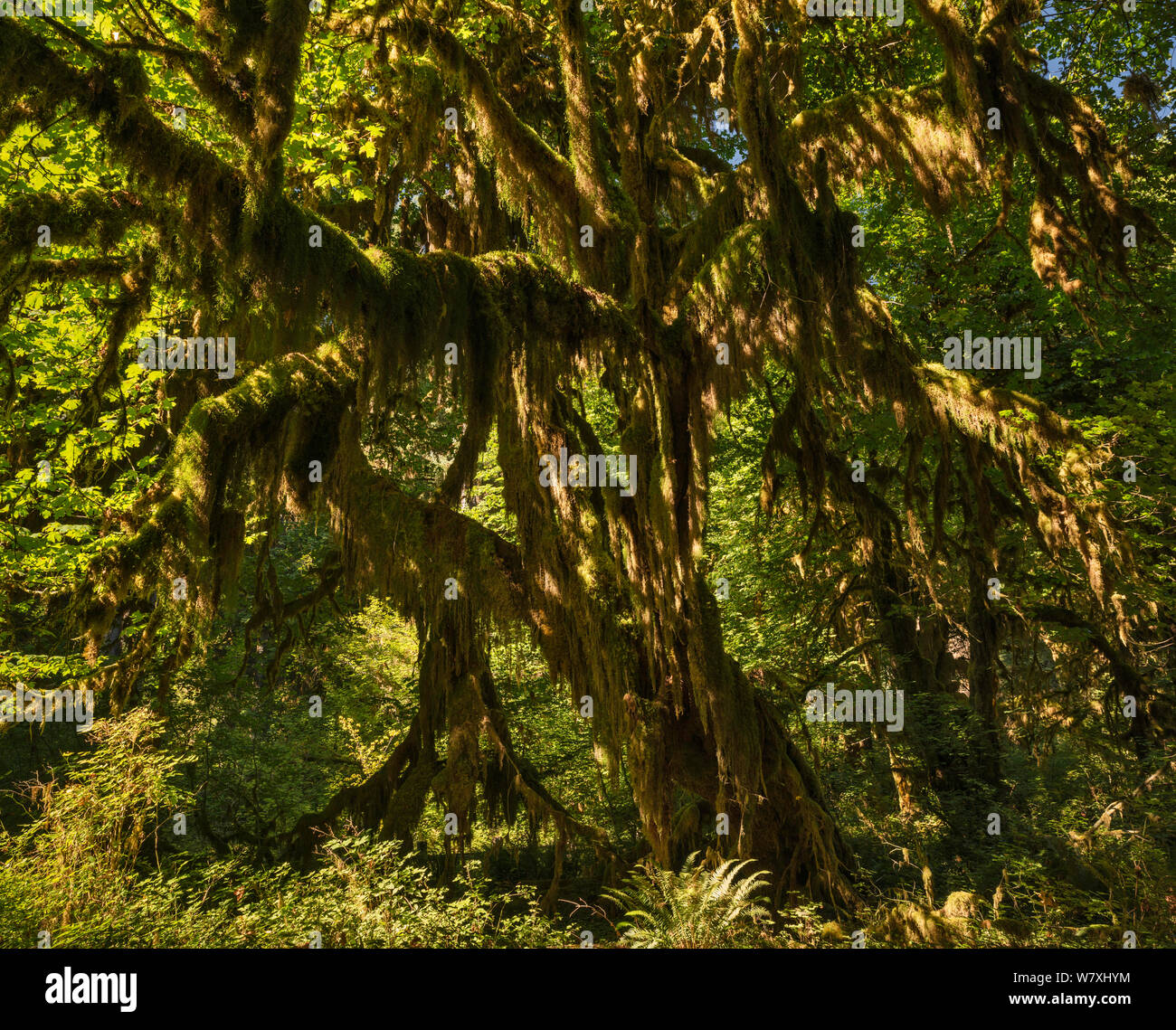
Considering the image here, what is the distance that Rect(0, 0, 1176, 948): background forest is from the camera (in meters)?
5.78

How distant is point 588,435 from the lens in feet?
28.7

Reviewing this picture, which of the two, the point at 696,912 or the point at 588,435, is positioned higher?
the point at 588,435

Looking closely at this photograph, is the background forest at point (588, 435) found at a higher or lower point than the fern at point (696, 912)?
higher

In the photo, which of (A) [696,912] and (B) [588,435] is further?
(B) [588,435]

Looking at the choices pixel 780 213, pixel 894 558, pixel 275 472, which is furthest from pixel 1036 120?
pixel 275 472

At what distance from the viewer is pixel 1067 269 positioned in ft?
26.4

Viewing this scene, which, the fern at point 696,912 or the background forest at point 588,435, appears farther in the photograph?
the background forest at point 588,435

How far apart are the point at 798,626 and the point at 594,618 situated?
6267mm

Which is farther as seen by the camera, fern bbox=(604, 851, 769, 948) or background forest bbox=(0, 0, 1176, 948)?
background forest bbox=(0, 0, 1176, 948)

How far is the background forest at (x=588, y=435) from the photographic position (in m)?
5.78

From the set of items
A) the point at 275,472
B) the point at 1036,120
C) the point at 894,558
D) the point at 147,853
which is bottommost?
the point at 147,853

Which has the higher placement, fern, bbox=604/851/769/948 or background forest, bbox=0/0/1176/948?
background forest, bbox=0/0/1176/948
